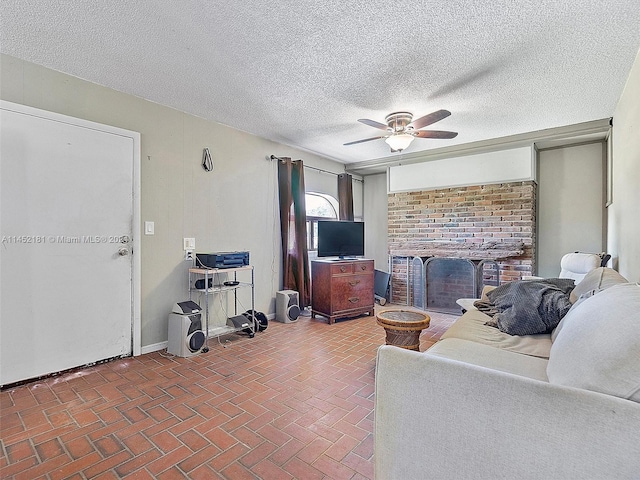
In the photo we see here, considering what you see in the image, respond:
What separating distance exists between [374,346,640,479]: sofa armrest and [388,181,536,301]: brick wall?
12.1ft

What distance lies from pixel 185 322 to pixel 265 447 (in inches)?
60.7

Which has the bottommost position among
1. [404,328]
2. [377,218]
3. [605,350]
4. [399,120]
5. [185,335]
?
[185,335]

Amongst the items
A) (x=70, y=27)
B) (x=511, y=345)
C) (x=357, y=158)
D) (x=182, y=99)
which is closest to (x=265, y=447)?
(x=511, y=345)

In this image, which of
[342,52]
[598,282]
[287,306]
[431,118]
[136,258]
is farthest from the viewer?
[287,306]

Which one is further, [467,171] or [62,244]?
[467,171]

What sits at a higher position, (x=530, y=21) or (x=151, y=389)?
(x=530, y=21)

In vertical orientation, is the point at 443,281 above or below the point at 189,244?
below

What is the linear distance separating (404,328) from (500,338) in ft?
2.10

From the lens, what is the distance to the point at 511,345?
5.78ft

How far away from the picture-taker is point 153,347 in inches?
117

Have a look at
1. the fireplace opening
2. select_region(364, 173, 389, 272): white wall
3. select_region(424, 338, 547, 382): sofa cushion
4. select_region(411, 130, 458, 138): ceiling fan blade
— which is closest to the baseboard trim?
select_region(424, 338, 547, 382): sofa cushion

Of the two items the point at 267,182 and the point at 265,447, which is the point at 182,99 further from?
the point at 265,447

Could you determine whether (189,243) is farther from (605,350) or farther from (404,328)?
(605,350)

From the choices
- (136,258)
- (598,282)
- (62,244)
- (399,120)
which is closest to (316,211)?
(399,120)
